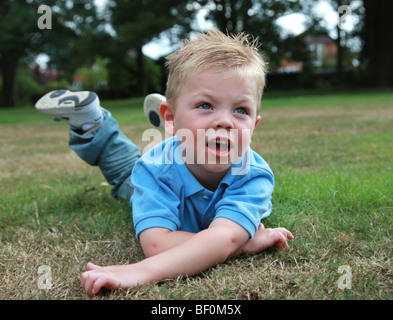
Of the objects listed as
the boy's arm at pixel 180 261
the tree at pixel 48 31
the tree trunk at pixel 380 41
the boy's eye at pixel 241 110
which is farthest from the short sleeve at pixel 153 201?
the tree at pixel 48 31

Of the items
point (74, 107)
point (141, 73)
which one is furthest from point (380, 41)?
point (74, 107)

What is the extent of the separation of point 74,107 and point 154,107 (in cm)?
50

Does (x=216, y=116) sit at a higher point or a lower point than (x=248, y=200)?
higher

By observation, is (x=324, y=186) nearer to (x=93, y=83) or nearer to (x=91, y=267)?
(x=91, y=267)

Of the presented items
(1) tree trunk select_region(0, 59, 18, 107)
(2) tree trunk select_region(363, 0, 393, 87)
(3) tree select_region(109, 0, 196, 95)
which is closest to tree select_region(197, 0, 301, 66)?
(3) tree select_region(109, 0, 196, 95)

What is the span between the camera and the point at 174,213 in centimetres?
182

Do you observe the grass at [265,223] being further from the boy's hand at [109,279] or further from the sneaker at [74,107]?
the sneaker at [74,107]

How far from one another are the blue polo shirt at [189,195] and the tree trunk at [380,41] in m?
20.8

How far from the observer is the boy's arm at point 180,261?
4.61 ft

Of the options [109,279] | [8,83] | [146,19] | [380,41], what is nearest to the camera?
[109,279]

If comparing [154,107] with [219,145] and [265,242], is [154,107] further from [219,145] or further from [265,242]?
[265,242]

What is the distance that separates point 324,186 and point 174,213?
42.9 inches

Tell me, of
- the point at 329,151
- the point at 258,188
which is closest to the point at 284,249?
the point at 258,188

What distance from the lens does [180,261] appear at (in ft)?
5.01
